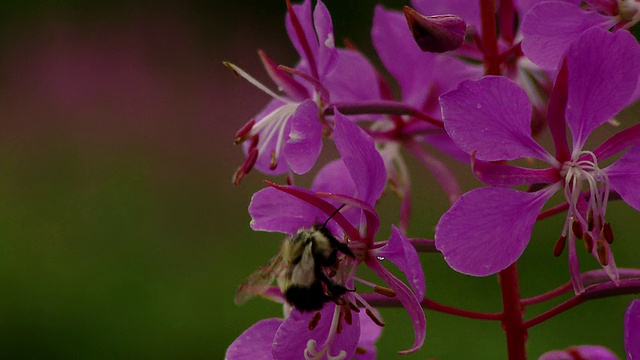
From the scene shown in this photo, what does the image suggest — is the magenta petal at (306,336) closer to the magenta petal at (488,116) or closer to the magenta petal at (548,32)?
the magenta petal at (488,116)

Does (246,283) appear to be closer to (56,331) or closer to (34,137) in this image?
(56,331)

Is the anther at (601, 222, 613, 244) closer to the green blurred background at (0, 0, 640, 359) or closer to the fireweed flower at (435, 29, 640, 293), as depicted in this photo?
the fireweed flower at (435, 29, 640, 293)

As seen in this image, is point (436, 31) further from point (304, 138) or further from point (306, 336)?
point (306, 336)

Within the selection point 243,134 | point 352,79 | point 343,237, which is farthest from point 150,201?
point 343,237

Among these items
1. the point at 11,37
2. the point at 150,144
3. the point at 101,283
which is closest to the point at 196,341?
the point at 101,283

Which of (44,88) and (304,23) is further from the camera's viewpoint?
(44,88)

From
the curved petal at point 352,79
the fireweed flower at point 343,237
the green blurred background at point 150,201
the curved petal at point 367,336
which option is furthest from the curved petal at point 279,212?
the green blurred background at point 150,201
